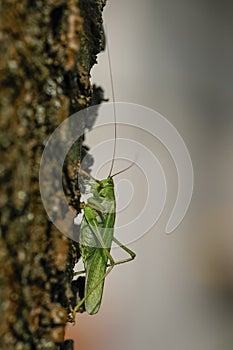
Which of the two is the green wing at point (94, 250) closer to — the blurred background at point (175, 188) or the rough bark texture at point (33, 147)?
the rough bark texture at point (33, 147)

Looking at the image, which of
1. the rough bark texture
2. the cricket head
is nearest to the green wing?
the cricket head

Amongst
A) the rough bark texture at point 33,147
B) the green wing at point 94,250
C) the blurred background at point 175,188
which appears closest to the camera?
the rough bark texture at point 33,147

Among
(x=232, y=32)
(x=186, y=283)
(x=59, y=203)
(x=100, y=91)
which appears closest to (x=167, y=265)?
(x=186, y=283)

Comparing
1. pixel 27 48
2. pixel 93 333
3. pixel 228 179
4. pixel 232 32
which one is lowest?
pixel 93 333

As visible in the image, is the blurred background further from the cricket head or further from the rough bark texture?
the rough bark texture

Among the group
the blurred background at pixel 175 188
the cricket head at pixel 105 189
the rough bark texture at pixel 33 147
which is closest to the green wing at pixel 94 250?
the cricket head at pixel 105 189

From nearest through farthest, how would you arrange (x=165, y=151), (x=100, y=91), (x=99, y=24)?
(x=99, y=24) → (x=100, y=91) → (x=165, y=151)

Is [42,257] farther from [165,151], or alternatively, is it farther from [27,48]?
[165,151]
